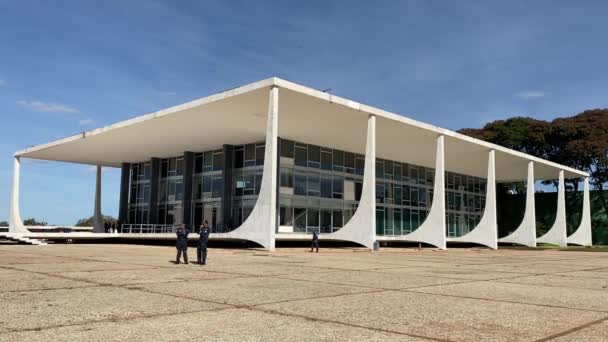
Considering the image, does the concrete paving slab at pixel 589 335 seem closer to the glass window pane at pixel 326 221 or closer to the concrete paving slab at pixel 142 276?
the concrete paving slab at pixel 142 276

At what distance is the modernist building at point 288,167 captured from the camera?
27.1 meters

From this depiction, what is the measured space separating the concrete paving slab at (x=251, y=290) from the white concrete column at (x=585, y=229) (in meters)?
49.8

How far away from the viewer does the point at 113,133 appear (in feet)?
109

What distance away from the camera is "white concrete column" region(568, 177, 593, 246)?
173 feet

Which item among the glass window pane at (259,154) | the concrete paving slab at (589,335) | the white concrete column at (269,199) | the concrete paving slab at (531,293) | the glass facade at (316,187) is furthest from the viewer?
the glass window pane at (259,154)

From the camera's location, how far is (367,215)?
95.5ft

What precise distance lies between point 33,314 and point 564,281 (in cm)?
1123

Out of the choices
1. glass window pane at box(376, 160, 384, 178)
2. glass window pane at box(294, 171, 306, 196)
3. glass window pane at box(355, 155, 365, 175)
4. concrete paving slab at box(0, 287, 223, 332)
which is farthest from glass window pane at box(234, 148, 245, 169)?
concrete paving slab at box(0, 287, 223, 332)

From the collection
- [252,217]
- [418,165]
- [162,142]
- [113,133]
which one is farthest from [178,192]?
[418,165]

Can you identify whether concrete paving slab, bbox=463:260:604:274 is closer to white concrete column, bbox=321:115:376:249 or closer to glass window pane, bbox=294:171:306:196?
white concrete column, bbox=321:115:376:249

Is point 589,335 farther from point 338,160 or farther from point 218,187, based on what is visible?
point 338,160

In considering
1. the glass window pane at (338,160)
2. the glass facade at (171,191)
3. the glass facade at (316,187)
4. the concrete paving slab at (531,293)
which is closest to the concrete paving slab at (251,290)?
the concrete paving slab at (531,293)

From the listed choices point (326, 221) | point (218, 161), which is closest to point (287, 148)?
point (218, 161)

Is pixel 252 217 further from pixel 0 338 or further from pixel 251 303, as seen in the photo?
pixel 0 338
